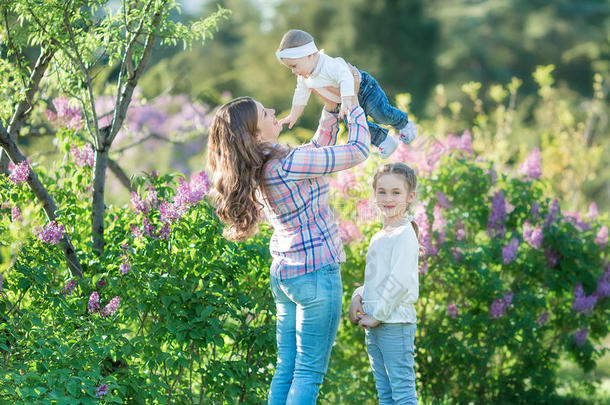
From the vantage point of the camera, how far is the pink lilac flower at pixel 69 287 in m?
3.06

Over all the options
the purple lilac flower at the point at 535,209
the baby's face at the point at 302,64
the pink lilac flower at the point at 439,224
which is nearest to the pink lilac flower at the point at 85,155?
the baby's face at the point at 302,64

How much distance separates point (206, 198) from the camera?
328cm

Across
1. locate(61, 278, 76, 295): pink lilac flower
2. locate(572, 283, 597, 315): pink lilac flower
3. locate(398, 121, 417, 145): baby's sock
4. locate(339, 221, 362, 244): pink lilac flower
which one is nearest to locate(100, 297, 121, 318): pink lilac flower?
locate(61, 278, 76, 295): pink lilac flower

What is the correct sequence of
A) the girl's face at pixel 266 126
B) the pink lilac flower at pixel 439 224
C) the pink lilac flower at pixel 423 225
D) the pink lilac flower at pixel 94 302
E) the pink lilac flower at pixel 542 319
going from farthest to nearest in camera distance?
the pink lilac flower at pixel 542 319, the pink lilac flower at pixel 439 224, the pink lilac flower at pixel 423 225, the pink lilac flower at pixel 94 302, the girl's face at pixel 266 126

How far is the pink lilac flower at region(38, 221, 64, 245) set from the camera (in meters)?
2.95

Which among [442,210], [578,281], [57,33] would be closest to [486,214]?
[442,210]

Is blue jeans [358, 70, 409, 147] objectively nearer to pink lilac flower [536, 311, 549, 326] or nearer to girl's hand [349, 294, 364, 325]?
girl's hand [349, 294, 364, 325]

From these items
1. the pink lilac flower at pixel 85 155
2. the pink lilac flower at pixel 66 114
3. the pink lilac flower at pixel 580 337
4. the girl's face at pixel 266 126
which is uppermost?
the pink lilac flower at pixel 66 114

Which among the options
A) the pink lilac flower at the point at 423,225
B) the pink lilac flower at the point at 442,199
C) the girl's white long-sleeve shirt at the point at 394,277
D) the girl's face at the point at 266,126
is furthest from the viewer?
the pink lilac flower at the point at 442,199

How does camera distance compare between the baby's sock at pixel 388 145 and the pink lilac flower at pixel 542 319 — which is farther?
the pink lilac flower at pixel 542 319

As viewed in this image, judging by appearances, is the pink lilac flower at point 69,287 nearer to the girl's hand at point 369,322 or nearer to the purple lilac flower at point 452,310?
the girl's hand at point 369,322

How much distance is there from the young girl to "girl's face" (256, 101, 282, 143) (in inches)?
18.4

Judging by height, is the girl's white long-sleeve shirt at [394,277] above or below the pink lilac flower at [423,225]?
below

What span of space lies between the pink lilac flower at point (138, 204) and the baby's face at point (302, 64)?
86cm
